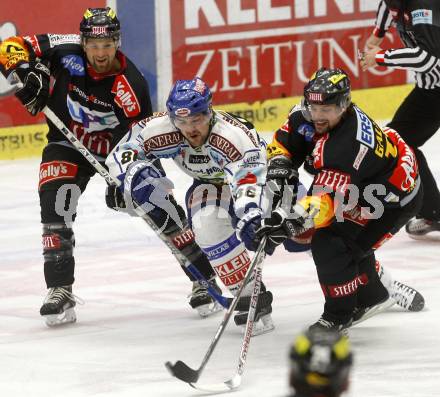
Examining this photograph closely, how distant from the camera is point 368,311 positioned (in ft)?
16.3

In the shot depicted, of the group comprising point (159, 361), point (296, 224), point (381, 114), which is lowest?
point (381, 114)

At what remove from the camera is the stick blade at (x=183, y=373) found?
13.3ft

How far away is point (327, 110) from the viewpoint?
15.1ft

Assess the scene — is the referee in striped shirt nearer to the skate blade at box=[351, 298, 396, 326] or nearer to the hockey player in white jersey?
the skate blade at box=[351, 298, 396, 326]

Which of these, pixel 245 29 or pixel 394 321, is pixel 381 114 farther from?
pixel 394 321

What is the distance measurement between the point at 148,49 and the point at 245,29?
0.83 meters

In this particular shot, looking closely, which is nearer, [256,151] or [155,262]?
[256,151]

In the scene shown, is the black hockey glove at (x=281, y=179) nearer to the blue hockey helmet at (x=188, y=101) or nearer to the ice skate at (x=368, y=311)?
the blue hockey helmet at (x=188, y=101)

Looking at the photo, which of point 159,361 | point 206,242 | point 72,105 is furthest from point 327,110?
point 72,105

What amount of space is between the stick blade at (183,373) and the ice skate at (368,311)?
98cm

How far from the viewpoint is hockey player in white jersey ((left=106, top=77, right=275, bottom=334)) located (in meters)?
4.79

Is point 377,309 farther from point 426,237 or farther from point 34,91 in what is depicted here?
point 426,237

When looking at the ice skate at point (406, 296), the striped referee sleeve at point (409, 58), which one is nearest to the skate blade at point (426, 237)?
the striped referee sleeve at point (409, 58)

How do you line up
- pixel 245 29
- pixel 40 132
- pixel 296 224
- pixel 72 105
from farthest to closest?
pixel 245 29 → pixel 40 132 → pixel 72 105 → pixel 296 224
